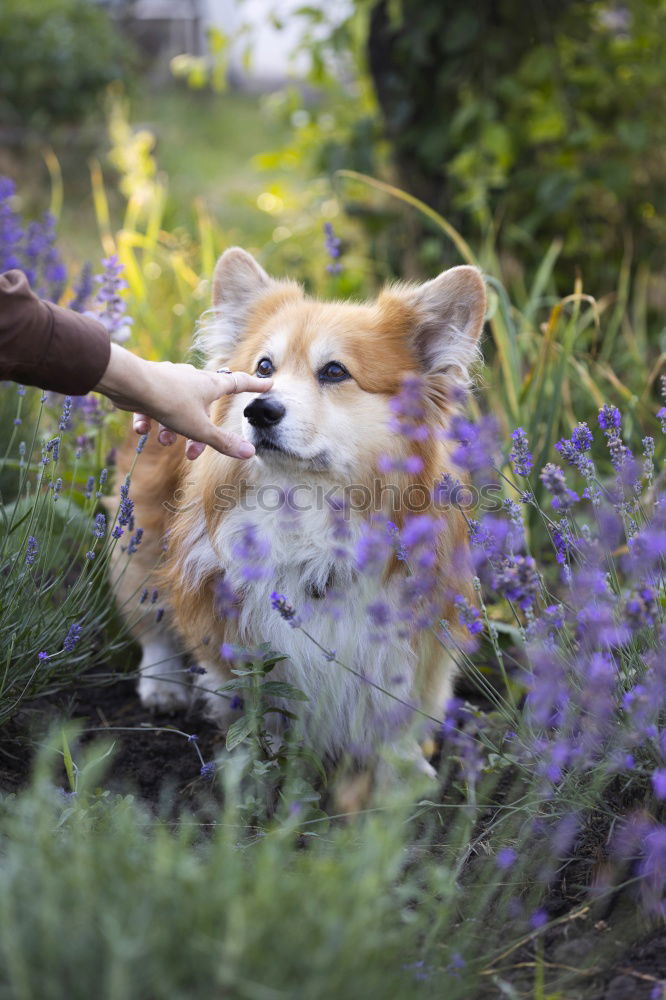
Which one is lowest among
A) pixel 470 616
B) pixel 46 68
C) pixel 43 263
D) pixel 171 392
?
pixel 470 616

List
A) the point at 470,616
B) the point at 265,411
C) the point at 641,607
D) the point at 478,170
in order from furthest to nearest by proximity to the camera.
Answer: the point at 478,170 → the point at 265,411 → the point at 470,616 → the point at 641,607

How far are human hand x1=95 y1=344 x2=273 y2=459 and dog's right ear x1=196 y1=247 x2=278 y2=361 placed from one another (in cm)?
72

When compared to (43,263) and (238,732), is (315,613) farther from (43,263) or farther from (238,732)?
(43,263)

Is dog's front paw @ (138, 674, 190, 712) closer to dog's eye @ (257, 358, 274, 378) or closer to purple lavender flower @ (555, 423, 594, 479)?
dog's eye @ (257, 358, 274, 378)

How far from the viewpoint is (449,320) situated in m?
2.65

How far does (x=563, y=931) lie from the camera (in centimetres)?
184

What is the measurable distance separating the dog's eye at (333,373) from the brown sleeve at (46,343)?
696mm

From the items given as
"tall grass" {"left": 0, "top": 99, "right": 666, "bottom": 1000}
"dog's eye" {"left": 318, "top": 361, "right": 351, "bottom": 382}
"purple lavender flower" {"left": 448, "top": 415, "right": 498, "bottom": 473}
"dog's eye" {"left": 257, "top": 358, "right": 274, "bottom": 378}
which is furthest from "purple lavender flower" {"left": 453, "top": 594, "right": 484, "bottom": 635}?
"dog's eye" {"left": 257, "top": 358, "right": 274, "bottom": 378}

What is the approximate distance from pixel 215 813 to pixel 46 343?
1090 millimetres

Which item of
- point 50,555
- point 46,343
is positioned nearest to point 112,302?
point 50,555

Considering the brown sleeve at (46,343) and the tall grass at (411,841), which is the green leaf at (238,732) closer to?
the tall grass at (411,841)

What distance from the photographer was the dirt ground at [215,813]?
1705 mm

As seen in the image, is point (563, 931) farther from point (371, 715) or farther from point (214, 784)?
point (214, 784)

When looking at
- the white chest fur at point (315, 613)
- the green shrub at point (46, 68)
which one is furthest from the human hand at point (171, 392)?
the green shrub at point (46, 68)
